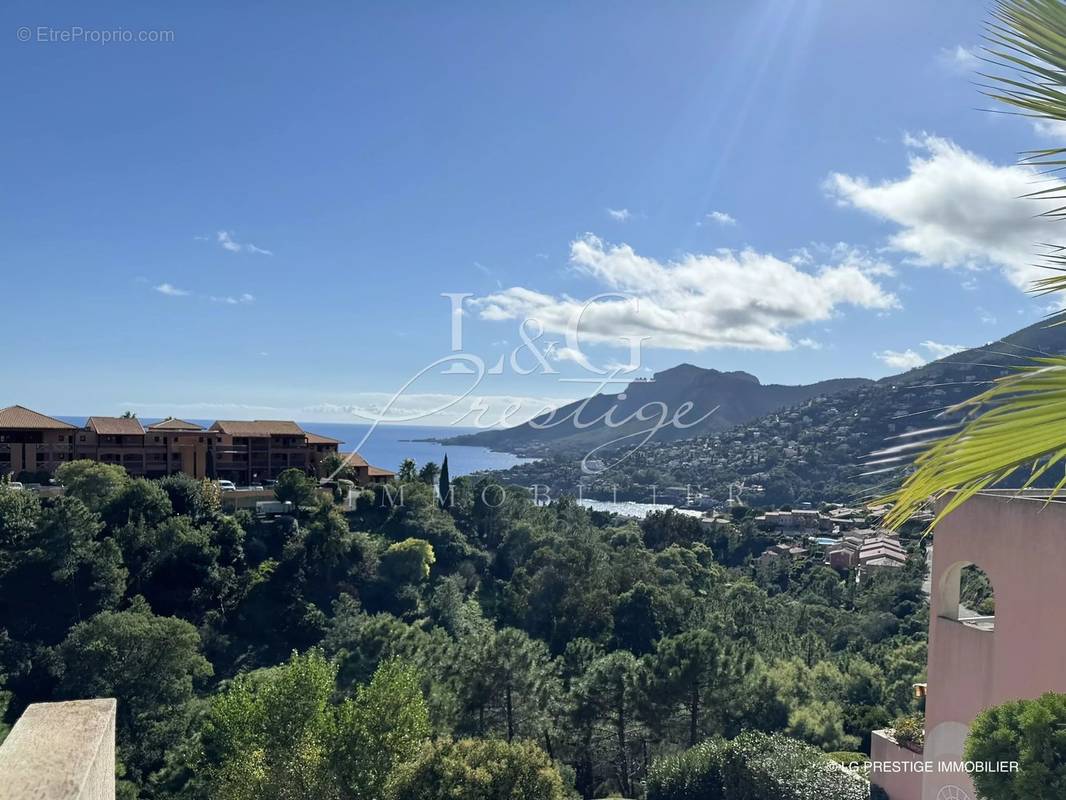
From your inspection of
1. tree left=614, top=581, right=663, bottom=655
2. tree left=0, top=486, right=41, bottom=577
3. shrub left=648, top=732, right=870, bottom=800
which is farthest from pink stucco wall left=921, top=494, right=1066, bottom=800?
tree left=0, top=486, right=41, bottom=577

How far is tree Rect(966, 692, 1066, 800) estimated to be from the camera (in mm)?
3396

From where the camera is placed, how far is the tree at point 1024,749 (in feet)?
11.1

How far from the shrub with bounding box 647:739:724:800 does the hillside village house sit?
17572mm

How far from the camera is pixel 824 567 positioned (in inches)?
1292

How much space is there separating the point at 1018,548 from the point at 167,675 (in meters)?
14.6

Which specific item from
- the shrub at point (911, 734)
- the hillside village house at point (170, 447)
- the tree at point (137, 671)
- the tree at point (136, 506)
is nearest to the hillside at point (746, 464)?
the hillside village house at point (170, 447)

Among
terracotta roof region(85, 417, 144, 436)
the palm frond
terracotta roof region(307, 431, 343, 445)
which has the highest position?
the palm frond

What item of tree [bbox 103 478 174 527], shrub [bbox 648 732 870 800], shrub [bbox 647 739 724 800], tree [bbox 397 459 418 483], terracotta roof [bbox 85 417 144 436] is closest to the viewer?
shrub [bbox 648 732 870 800]

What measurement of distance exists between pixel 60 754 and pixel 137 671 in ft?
51.3

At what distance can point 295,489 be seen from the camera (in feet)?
74.1

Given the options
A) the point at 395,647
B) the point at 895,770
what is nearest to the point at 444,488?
the point at 395,647

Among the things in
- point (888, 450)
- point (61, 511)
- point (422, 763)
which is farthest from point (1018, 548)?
point (61, 511)

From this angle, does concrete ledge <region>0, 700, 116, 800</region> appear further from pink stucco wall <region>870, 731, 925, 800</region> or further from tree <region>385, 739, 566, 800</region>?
tree <region>385, 739, 566, 800</region>

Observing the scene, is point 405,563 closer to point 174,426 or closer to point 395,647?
point 395,647
